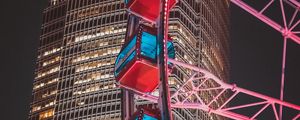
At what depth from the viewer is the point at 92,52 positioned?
396ft

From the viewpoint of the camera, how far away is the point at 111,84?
11594cm

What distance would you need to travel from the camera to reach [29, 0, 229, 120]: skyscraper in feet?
380

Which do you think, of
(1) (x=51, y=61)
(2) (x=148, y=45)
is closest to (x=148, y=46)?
(2) (x=148, y=45)

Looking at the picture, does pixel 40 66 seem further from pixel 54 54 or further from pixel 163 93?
pixel 163 93

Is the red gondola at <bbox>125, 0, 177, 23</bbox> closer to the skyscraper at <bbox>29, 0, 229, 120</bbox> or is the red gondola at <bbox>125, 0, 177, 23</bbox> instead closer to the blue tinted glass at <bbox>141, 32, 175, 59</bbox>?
the blue tinted glass at <bbox>141, 32, 175, 59</bbox>

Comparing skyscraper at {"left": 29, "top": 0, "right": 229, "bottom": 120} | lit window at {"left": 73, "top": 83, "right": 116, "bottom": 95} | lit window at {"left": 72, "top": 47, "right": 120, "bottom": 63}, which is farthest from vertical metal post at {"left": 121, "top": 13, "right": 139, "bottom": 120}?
lit window at {"left": 72, "top": 47, "right": 120, "bottom": 63}

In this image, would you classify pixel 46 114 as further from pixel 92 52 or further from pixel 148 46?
pixel 148 46

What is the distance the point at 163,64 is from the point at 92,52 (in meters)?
92.5

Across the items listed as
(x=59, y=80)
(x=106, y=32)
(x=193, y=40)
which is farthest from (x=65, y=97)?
(x=193, y=40)

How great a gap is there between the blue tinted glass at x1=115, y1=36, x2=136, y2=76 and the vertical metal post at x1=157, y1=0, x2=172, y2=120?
1573 mm

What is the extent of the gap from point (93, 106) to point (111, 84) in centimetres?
400

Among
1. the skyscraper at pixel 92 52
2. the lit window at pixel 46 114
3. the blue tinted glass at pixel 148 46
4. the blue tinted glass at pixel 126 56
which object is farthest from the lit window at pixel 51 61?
the blue tinted glass at pixel 148 46

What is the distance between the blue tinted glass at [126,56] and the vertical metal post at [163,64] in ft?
5.16

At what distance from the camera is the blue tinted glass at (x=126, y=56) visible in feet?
105
